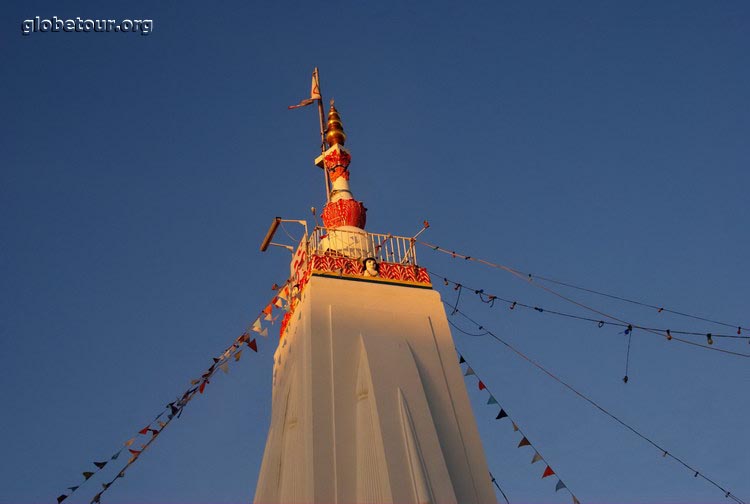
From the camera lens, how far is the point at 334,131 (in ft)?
59.0

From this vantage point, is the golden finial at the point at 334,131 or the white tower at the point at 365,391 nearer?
the white tower at the point at 365,391

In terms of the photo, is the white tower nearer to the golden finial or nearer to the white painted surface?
the white painted surface

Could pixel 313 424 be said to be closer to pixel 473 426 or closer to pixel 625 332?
pixel 473 426

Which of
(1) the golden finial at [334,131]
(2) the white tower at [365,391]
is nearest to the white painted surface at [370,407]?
(2) the white tower at [365,391]

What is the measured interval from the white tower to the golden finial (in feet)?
10.4

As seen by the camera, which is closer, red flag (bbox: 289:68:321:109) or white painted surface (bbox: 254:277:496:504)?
white painted surface (bbox: 254:277:496:504)

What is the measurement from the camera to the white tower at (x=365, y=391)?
36.7 ft

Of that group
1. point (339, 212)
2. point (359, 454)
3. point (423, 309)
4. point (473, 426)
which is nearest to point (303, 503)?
point (359, 454)

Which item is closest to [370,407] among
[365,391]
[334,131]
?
[365,391]

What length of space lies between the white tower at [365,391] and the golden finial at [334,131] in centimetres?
318

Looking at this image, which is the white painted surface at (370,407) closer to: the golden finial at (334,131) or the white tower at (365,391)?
the white tower at (365,391)

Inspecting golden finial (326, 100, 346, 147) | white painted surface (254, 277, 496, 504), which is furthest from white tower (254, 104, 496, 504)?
golden finial (326, 100, 346, 147)

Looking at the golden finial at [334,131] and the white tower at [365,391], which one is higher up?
the golden finial at [334,131]

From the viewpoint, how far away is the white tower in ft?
36.7
